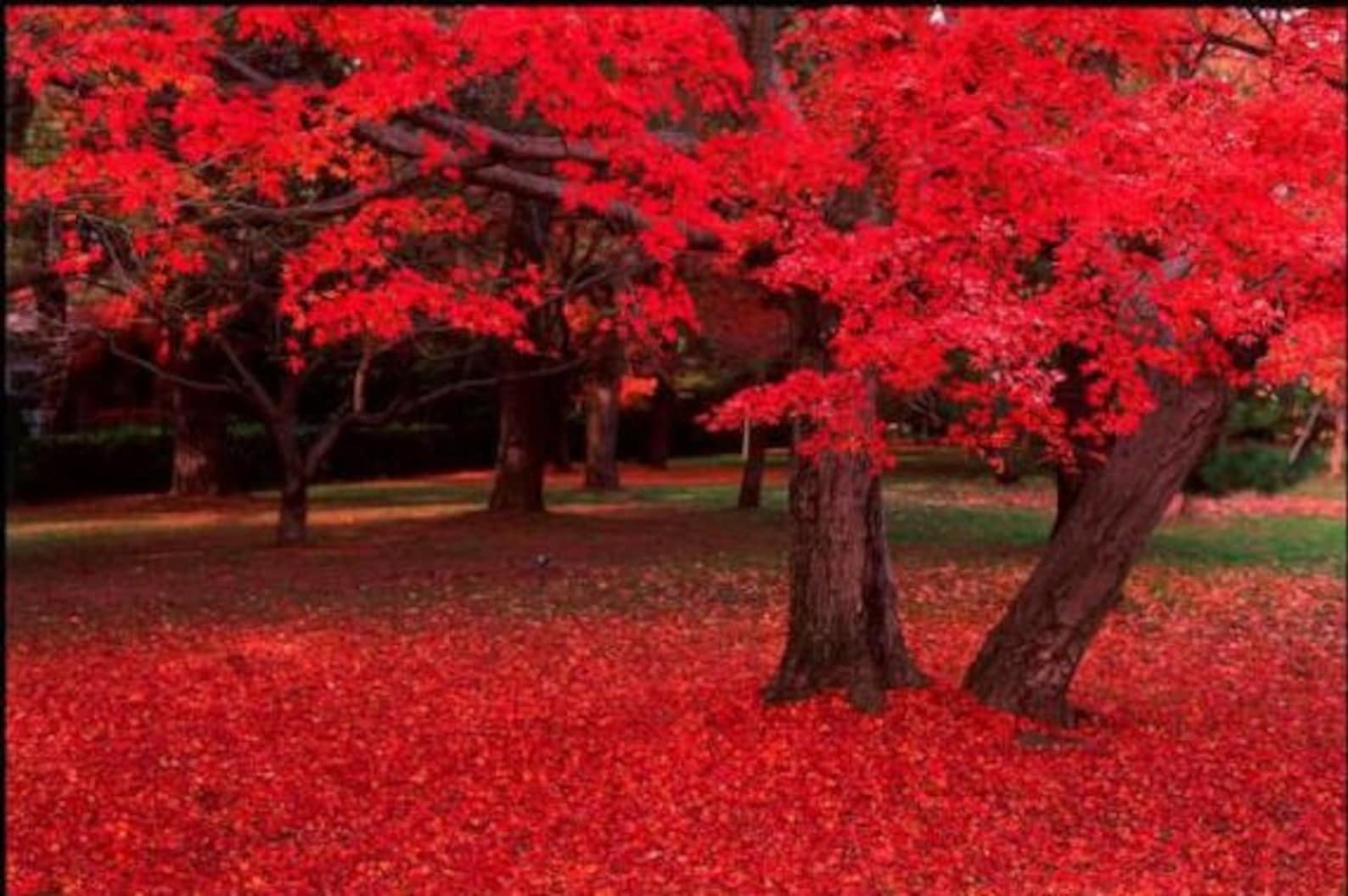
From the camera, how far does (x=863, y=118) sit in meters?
11.6

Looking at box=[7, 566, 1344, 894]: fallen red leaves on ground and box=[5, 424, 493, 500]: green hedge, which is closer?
box=[7, 566, 1344, 894]: fallen red leaves on ground

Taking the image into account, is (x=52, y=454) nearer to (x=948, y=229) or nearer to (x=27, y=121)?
(x=27, y=121)

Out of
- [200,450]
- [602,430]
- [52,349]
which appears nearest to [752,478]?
[602,430]

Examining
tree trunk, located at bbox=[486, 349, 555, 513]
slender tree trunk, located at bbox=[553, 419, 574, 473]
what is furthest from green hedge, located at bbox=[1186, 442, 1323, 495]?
slender tree trunk, located at bbox=[553, 419, 574, 473]

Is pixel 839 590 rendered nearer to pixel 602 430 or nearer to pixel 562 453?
pixel 602 430

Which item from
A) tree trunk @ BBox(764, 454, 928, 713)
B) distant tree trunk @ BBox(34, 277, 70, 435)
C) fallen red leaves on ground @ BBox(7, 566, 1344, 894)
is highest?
distant tree trunk @ BBox(34, 277, 70, 435)

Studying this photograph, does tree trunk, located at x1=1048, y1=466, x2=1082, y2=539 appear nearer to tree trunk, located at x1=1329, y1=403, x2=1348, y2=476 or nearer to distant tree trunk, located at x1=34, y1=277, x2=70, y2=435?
distant tree trunk, located at x1=34, y1=277, x2=70, y2=435

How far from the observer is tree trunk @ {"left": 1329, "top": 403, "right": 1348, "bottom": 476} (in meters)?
41.4

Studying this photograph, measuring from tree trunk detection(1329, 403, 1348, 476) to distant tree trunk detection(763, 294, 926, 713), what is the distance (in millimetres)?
27494

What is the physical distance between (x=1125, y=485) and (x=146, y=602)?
12320 mm

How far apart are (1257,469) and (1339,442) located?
7.50 meters

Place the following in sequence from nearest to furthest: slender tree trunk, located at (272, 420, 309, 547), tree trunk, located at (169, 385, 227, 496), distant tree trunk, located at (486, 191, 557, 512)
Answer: slender tree trunk, located at (272, 420, 309, 547) → distant tree trunk, located at (486, 191, 557, 512) → tree trunk, located at (169, 385, 227, 496)

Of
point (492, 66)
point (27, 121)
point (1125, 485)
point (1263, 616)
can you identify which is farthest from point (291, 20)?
point (1263, 616)

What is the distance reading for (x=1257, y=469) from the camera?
1539 inches
